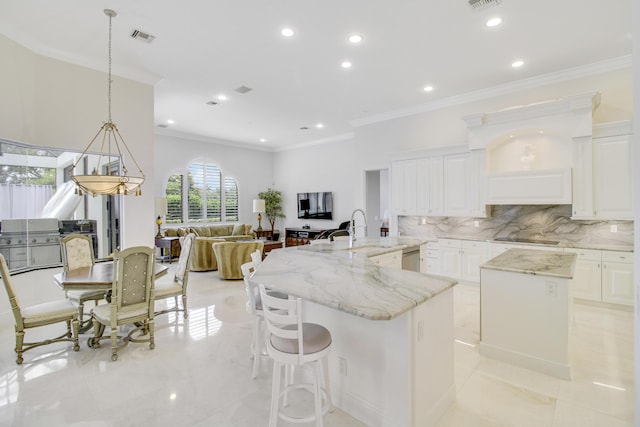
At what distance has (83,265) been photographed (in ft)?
13.6

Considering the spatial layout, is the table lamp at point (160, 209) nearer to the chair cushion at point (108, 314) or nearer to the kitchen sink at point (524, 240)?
the chair cushion at point (108, 314)

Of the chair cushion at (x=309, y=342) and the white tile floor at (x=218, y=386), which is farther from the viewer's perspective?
the white tile floor at (x=218, y=386)

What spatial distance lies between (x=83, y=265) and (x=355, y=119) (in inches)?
230

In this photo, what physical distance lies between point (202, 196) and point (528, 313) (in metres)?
8.72

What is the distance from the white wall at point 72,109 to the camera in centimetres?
384

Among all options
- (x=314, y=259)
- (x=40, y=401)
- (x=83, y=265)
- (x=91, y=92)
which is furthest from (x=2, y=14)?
(x=314, y=259)

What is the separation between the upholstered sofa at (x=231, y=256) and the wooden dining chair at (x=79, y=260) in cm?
224

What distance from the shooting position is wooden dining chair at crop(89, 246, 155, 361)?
311 cm

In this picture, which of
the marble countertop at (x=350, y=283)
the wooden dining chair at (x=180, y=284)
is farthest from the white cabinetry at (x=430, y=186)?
the wooden dining chair at (x=180, y=284)

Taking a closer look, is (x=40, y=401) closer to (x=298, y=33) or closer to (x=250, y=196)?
(x=298, y=33)

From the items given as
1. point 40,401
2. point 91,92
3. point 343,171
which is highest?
point 91,92

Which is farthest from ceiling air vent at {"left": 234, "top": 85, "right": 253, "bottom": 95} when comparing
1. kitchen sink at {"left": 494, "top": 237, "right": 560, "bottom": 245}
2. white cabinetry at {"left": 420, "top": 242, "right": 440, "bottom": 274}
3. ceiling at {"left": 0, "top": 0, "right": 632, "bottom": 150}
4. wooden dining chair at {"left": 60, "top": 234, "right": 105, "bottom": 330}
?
kitchen sink at {"left": 494, "top": 237, "right": 560, "bottom": 245}

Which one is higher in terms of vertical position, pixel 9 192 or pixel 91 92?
pixel 91 92

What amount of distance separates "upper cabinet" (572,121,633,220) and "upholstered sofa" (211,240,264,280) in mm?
5429
